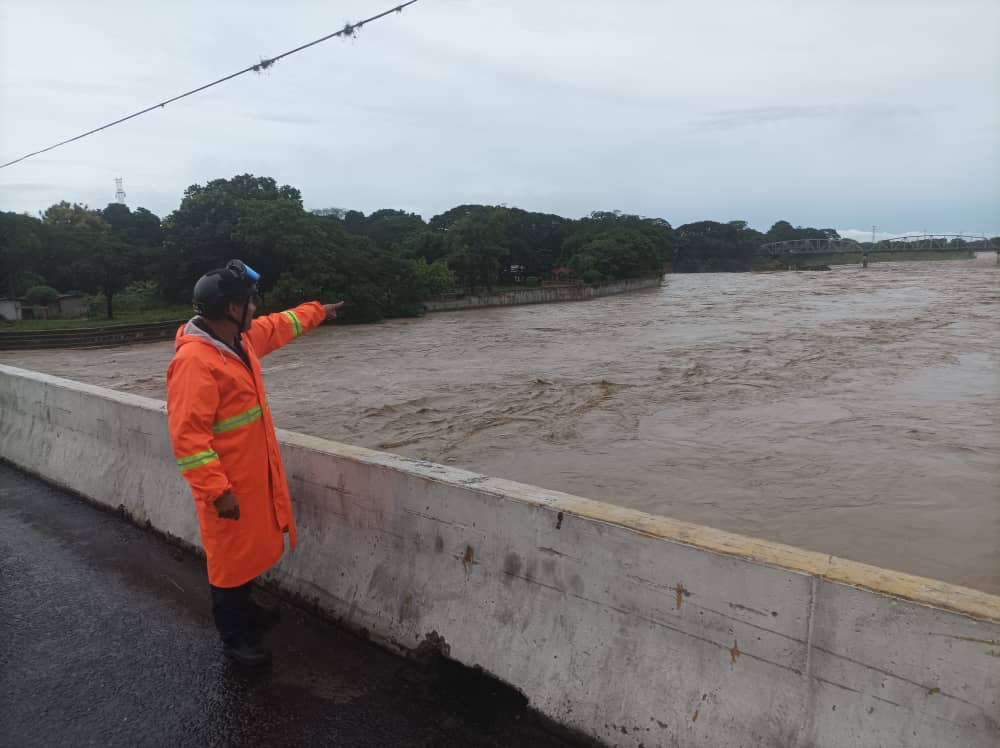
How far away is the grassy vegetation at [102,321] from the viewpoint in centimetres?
3331

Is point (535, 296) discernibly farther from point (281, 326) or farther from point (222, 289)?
point (222, 289)

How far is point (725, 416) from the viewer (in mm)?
12297

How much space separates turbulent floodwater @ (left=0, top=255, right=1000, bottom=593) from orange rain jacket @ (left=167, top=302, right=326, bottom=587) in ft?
17.3

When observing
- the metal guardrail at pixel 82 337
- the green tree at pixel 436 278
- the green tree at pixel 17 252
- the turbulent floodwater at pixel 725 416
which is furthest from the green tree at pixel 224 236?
the turbulent floodwater at pixel 725 416

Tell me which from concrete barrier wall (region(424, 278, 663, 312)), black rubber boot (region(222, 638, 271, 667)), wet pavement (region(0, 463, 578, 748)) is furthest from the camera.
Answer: concrete barrier wall (region(424, 278, 663, 312))

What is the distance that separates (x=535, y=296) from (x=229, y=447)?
5659 cm

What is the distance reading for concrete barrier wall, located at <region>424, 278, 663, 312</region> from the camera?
5093 cm

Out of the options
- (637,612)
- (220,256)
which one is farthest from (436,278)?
(637,612)

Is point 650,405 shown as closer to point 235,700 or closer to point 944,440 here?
point 944,440

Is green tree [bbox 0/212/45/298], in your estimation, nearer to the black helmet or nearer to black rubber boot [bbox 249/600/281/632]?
black rubber boot [bbox 249/600/281/632]

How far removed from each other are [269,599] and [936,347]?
67.9 ft

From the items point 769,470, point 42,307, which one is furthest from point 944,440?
point 42,307

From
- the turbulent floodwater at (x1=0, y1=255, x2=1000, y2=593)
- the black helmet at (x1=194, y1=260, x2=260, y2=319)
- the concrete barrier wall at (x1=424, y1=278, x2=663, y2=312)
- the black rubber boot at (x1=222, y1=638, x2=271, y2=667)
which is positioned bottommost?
the concrete barrier wall at (x1=424, y1=278, x2=663, y2=312)

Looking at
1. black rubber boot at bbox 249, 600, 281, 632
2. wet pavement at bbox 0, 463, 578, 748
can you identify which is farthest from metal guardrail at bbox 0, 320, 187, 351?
black rubber boot at bbox 249, 600, 281, 632
